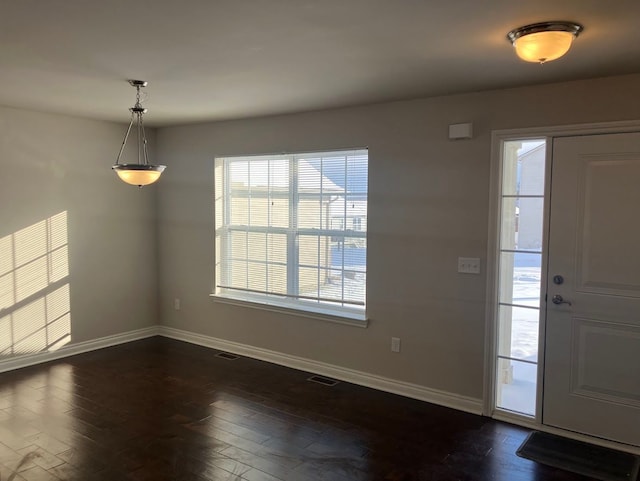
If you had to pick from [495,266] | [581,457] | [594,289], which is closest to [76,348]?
[495,266]

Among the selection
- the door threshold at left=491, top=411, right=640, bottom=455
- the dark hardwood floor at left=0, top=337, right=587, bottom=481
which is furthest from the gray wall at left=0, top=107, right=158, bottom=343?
the door threshold at left=491, top=411, right=640, bottom=455

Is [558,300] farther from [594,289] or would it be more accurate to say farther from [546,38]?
[546,38]

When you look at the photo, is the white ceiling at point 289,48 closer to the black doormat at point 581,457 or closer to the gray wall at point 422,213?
the gray wall at point 422,213

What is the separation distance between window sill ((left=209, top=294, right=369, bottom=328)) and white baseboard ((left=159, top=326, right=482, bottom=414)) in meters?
0.42

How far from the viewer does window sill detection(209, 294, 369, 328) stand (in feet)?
14.5

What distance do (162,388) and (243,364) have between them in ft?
2.89

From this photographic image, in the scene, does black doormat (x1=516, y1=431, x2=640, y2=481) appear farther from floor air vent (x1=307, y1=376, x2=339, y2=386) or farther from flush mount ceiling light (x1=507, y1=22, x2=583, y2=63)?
flush mount ceiling light (x1=507, y1=22, x2=583, y2=63)

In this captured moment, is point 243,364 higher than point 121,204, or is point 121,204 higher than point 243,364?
point 121,204

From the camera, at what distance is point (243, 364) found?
488 centimetres

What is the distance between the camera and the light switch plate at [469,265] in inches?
148

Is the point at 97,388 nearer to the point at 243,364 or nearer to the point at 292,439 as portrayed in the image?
the point at 243,364

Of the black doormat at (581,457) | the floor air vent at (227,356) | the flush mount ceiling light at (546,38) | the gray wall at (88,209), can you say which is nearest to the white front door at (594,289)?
the black doormat at (581,457)

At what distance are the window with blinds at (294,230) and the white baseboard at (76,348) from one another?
3.83 ft

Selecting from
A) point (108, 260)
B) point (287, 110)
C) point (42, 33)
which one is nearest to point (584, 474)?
point (287, 110)
